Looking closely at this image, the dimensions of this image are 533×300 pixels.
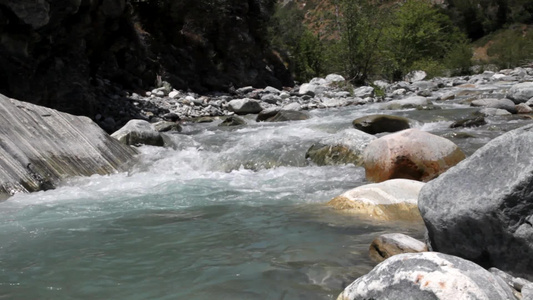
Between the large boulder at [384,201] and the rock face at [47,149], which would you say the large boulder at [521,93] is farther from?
the rock face at [47,149]

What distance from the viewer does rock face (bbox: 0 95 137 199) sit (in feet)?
21.9

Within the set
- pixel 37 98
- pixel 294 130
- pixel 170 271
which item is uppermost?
pixel 37 98

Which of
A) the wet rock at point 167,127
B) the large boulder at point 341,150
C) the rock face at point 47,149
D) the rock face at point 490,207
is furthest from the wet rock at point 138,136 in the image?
the rock face at point 490,207

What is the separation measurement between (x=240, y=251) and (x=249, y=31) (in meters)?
26.9

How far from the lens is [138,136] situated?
33.2 feet

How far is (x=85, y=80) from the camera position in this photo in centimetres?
1339

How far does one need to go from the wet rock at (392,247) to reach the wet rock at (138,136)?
24.1 ft

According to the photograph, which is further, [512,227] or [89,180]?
[89,180]

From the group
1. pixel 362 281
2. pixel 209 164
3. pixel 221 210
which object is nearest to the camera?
pixel 362 281

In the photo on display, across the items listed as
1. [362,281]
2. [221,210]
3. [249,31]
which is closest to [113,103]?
[221,210]

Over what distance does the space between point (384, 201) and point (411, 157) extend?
64.2 inches

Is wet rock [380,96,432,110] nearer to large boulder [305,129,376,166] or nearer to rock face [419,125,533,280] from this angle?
large boulder [305,129,376,166]

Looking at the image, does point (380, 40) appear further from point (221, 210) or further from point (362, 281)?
point (362, 281)

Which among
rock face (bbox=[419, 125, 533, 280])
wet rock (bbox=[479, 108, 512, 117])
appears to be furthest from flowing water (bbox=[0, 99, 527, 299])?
wet rock (bbox=[479, 108, 512, 117])
